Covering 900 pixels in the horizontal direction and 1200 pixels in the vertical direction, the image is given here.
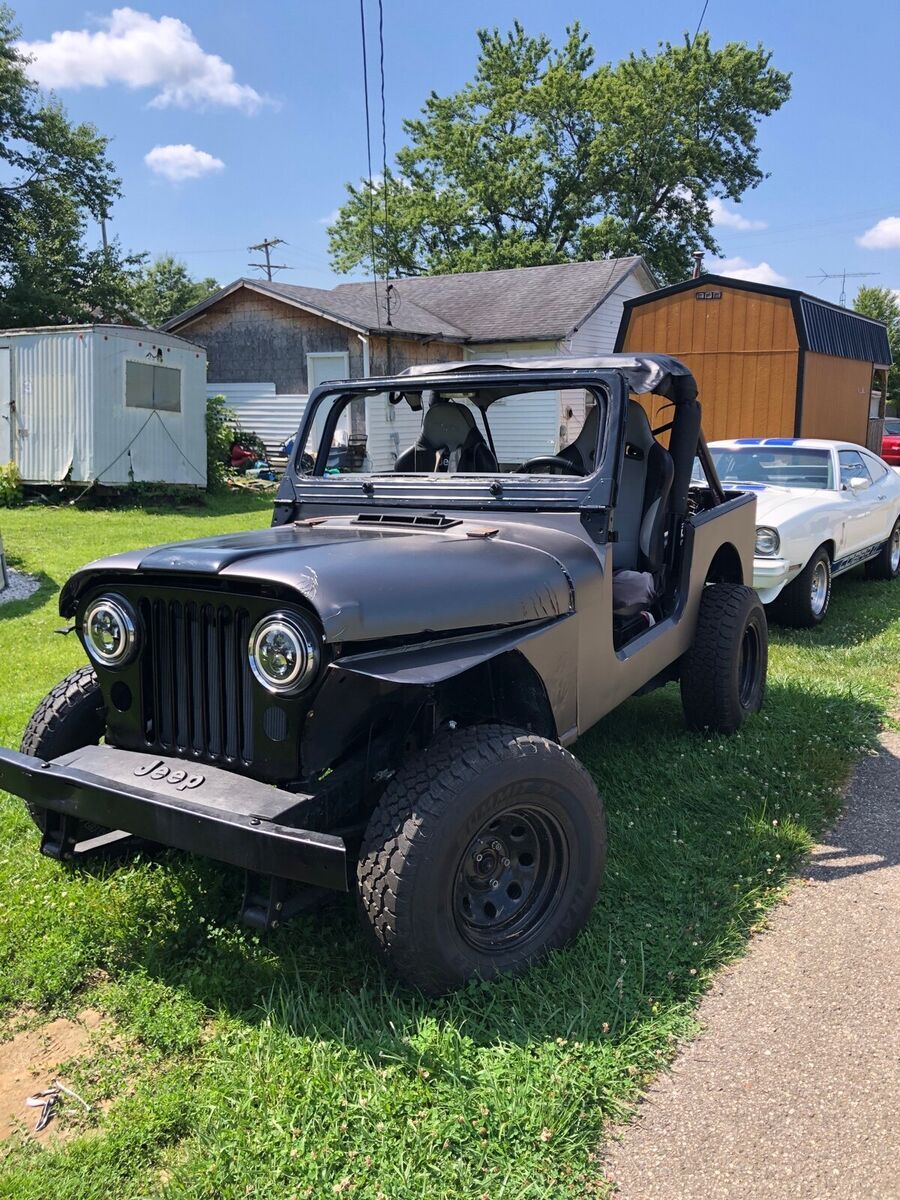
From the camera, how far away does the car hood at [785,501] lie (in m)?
7.45

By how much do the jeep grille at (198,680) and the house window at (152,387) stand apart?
45.1 ft

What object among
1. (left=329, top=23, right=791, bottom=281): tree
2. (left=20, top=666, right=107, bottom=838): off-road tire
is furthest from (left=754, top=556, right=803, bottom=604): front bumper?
(left=329, top=23, right=791, bottom=281): tree

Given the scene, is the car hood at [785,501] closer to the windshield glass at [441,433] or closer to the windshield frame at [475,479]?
the windshield glass at [441,433]

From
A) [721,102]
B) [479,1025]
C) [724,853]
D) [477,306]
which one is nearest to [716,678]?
[724,853]

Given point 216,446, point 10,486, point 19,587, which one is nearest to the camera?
point 19,587

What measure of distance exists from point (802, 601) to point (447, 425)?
408cm

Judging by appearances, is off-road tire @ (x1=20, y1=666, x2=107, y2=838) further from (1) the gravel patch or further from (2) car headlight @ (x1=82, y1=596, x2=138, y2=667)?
(1) the gravel patch

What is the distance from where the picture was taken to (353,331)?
20422 millimetres

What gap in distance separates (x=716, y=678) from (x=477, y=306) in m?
21.0

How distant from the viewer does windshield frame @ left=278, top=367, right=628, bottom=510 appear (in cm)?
392

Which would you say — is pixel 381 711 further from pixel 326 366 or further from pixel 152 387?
pixel 326 366

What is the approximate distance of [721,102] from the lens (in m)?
→ 38.6

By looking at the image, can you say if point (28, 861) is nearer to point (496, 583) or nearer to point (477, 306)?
point (496, 583)

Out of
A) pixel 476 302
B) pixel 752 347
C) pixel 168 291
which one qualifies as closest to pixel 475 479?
pixel 752 347
